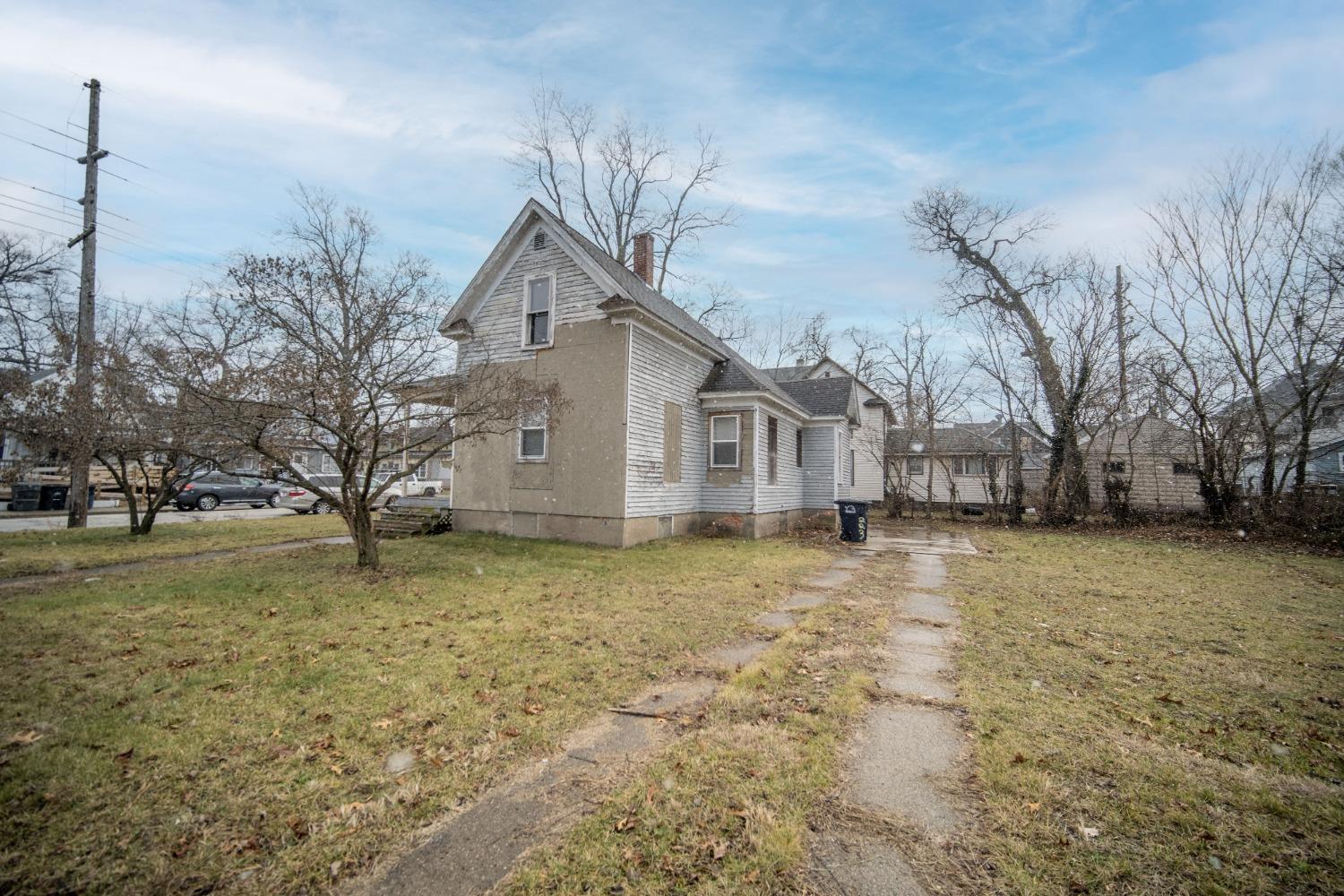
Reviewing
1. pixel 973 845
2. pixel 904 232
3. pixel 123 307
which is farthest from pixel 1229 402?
pixel 123 307

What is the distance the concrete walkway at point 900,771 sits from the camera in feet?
7.63

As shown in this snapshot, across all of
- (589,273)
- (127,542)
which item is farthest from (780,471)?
(127,542)

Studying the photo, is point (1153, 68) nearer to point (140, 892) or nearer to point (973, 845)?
point (973, 845)

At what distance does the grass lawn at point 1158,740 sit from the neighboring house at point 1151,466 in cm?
1228

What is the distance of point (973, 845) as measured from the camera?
2.49m

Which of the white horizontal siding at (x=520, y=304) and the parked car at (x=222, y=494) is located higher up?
the white horizontal siding at (x=520, y=304)

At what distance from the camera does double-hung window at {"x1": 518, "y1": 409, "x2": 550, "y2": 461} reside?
1298 centimetres

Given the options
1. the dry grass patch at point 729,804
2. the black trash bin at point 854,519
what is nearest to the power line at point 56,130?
the dry grass patch at point 729,804

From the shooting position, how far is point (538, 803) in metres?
2.81

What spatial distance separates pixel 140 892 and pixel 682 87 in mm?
14608

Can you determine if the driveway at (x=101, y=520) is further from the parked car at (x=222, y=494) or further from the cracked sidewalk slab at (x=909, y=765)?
the cracked sidewalk slab at (x=909, y=765)

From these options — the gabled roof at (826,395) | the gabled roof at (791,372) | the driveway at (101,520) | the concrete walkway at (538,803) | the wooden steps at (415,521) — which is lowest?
the concrete walkway at (538,803)

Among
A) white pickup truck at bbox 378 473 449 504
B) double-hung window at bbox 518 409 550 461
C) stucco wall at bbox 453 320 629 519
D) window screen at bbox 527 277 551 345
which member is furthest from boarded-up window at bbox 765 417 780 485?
white pickup truck at bbox 378 473 449 504

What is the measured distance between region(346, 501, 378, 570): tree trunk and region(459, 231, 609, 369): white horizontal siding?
5.35m
